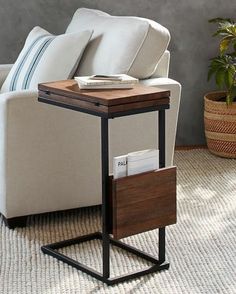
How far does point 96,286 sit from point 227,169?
5.85 feet

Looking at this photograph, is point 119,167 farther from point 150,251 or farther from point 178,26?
point 178,26

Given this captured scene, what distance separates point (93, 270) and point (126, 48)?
1041 mm

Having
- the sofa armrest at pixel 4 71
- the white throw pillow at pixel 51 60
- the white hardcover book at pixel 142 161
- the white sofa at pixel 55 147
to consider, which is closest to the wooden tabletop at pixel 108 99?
the white hardcover book at pixel 142 161

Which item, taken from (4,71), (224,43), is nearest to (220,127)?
(224,43)

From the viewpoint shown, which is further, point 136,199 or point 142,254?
point 142,254

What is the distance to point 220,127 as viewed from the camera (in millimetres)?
4723

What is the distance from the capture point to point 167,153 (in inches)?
146

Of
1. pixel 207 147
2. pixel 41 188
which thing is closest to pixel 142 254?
pixel 41 188

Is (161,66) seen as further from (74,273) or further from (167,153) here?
(74,273)

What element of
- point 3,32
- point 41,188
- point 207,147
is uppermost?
point 3,32

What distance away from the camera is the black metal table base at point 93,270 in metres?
2.98

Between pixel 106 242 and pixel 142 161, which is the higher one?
pixel 142 161

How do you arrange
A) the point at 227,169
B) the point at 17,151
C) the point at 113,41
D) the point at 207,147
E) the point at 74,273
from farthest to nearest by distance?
1. the point at 207,147
2. the point at 227,169
3. the point at 113,41
4. the point at 17,151
5. the point at 74,273

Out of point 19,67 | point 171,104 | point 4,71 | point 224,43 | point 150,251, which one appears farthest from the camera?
point 224,43
